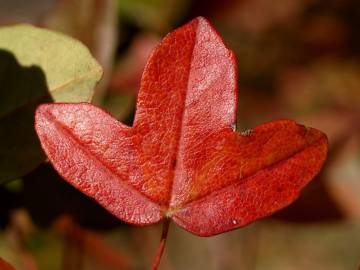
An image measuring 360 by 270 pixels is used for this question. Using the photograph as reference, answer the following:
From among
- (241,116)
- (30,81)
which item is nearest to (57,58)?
(30,81)

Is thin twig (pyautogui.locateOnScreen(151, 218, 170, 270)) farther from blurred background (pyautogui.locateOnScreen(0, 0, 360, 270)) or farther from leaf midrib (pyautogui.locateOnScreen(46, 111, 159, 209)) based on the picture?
blurred background (pyautogui.locateOnScreen(0, 0, 360, 270))

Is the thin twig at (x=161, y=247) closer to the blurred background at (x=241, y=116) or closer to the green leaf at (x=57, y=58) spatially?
the green leaf at (x=57, y=58)

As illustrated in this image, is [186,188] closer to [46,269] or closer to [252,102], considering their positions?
[46,269]

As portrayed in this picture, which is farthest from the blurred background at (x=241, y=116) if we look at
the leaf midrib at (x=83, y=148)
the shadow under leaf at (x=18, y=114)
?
the leaf midrib at (x=83, y=148)

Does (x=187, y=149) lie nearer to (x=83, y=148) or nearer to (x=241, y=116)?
(x=83, y=148)

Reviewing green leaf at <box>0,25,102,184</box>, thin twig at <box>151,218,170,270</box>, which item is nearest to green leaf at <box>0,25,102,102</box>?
green leaf at <box>0,25,102,184</box>

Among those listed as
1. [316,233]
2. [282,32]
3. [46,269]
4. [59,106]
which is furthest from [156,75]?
[282,32]

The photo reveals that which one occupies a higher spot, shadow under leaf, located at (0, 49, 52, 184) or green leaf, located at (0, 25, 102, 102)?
green leaf, located at (0, 25, 102, 102)
